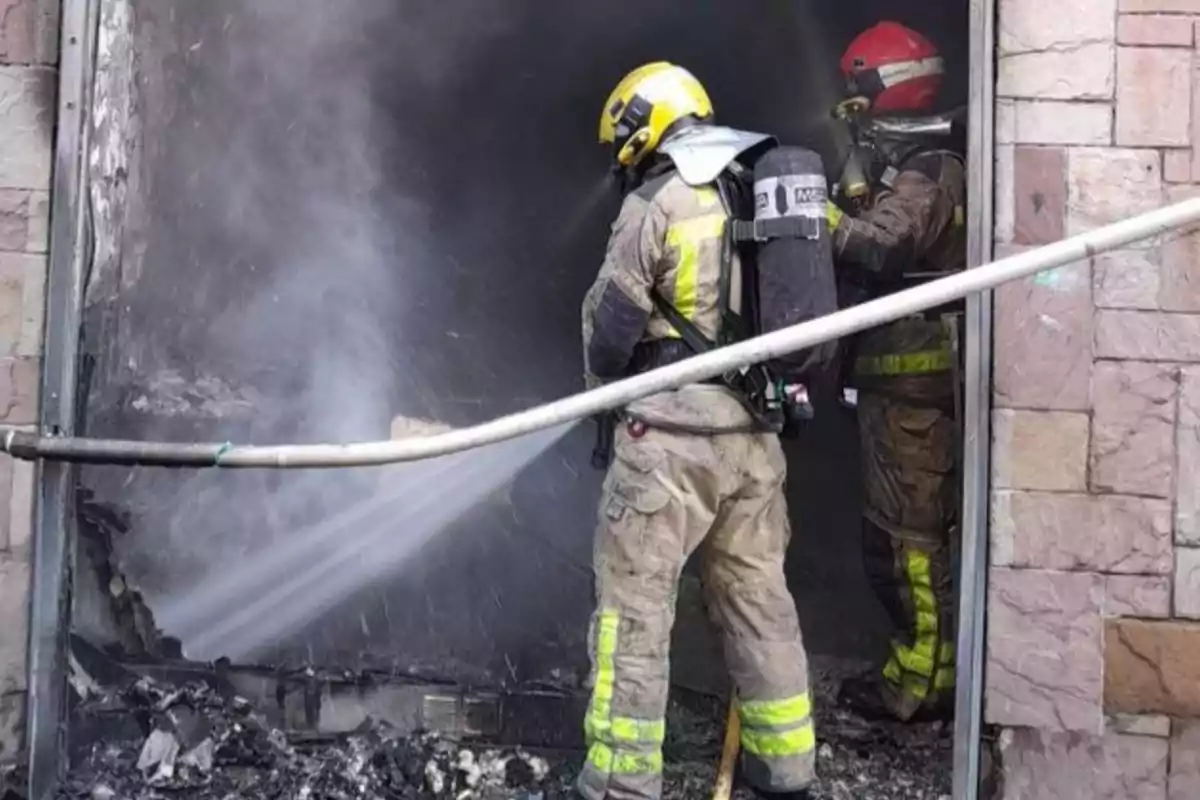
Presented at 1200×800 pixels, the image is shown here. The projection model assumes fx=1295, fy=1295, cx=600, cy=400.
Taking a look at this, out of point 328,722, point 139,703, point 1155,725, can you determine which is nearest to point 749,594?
point 1155,725

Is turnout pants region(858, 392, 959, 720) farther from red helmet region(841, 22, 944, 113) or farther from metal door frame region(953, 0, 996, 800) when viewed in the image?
red helmet region(841, 22, 944, 113)

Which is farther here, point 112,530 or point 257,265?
point 257,265

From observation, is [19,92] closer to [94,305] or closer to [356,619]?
[94,305]

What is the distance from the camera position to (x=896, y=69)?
4793 millimetres

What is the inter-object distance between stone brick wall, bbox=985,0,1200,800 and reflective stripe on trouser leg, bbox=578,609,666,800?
3.64 ft

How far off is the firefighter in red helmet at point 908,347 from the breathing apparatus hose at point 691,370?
1.09 meters

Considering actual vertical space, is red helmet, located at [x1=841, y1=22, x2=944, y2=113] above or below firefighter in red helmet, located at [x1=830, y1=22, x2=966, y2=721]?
above

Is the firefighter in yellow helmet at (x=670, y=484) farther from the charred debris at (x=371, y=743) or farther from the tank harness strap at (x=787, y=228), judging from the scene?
the charred debris at (x=371, y=743)

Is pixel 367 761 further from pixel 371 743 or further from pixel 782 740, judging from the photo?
pixel 782 740

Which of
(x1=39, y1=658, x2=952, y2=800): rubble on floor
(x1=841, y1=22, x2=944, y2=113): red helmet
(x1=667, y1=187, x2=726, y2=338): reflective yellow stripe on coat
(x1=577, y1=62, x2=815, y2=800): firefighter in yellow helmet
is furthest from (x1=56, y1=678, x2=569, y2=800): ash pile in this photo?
(x1=841, y1=22, x2=944, y2=113): red helmet

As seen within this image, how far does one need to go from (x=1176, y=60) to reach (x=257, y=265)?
3.63m

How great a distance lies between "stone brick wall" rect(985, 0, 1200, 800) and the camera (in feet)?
12.4

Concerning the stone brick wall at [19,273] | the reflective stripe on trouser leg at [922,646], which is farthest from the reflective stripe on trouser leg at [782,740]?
the stone brick wall at [19,273]

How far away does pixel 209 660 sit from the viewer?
532 centimetres
